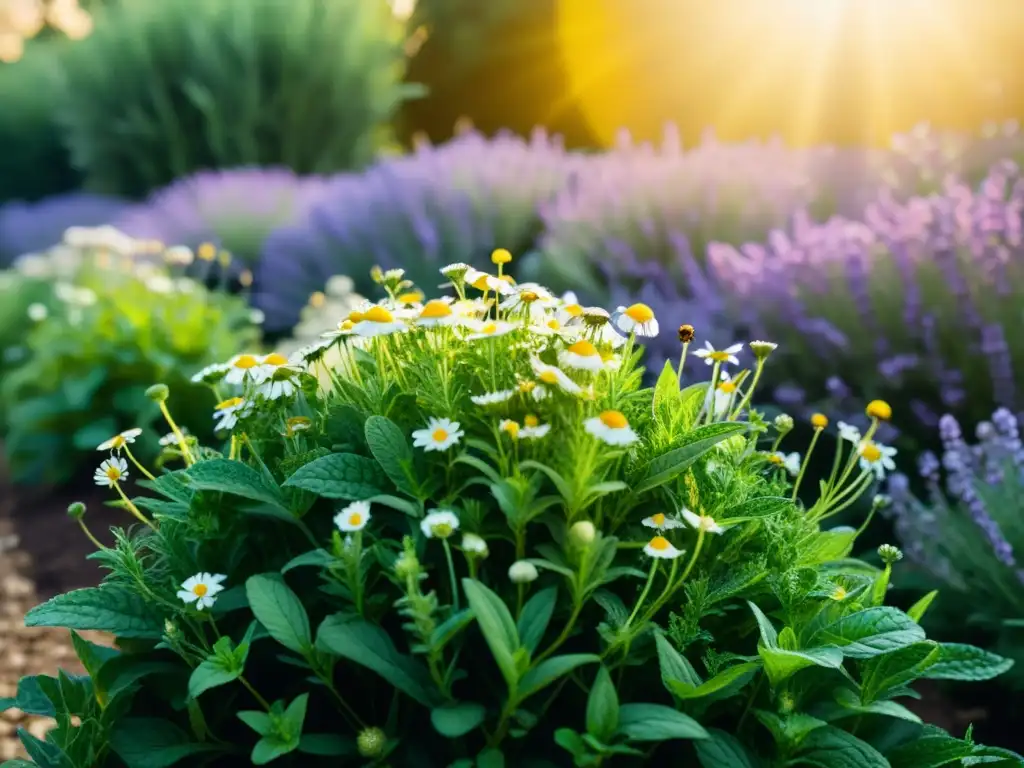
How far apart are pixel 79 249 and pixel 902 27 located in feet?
23.1

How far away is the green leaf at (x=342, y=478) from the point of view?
126cm

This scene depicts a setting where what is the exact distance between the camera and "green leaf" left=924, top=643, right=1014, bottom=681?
56.2 inches

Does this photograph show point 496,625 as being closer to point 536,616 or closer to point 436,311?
point 536,616

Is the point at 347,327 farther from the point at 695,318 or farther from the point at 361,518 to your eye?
the point at 695,318

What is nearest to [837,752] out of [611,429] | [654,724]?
[654,724]

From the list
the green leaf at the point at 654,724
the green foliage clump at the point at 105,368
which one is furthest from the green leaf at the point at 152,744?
the green foliage clump at the point at 105,368

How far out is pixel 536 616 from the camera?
1170 millimetres

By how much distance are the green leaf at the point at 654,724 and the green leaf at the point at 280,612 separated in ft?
1.40

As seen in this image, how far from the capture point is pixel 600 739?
114 centimetres

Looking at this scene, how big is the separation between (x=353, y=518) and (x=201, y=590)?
26 centimetres

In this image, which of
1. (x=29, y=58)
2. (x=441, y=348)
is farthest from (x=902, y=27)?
(x=29, y=58)

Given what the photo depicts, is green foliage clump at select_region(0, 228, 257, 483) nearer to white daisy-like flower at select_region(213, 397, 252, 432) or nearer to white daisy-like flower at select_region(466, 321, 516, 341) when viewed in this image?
white daisy-like flower at select_region(213, 397, 252, 432)

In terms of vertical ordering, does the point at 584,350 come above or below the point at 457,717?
above

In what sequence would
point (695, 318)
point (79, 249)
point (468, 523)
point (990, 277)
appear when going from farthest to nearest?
1. point (79, 249)
2. point (695, 318)
3. point (990, 277)
4. point (468, 523)
